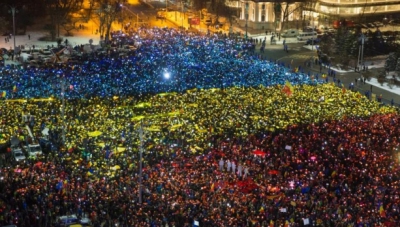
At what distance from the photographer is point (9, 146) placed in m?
30.1

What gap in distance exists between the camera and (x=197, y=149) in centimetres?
2980

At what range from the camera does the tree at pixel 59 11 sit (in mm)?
64688

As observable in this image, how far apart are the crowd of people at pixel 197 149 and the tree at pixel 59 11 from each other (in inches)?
815

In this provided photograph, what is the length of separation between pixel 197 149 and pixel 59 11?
4153 cm

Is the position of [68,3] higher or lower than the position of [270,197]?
higher

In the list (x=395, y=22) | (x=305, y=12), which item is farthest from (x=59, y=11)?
(x=395, y=22)

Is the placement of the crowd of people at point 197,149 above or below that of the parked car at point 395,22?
below

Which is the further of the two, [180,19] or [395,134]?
[180,19]

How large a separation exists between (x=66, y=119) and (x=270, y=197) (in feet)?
44.9

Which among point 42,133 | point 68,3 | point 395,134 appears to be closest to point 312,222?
point 395,134

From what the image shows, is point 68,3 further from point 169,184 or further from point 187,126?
point 169,184

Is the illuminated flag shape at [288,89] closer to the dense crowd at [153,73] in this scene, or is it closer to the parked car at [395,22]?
the dense crowd at [153,73]

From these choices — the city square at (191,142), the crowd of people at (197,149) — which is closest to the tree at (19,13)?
the city square at (191,142)

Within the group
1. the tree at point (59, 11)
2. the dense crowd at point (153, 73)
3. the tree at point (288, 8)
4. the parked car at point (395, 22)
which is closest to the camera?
the dense crowd at point (153, 73)
